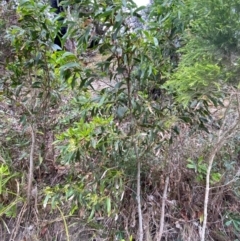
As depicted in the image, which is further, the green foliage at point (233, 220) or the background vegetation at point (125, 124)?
the green foliage at point (233, 220)

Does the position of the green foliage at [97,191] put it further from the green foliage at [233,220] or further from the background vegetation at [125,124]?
the green foliage at [233,220]

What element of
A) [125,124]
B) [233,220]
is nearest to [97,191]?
[125,124]

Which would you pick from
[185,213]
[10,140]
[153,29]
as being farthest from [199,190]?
[10,140]

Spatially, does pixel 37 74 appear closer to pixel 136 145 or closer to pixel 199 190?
pixel 136 145

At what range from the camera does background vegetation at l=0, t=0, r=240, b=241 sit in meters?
1.33

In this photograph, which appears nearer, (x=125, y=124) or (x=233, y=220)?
(x=125, y=124)

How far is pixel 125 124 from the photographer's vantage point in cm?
165

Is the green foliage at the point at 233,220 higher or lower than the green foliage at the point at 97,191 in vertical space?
lower

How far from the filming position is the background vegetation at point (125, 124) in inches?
52.4

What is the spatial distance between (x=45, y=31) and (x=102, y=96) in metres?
0.56

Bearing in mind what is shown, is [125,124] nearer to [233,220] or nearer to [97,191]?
[97,191]

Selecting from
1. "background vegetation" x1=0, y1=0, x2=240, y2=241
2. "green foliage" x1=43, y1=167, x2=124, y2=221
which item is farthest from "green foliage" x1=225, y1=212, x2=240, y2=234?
"green foliage" x1=43, y1=167, x2=124, y2=221

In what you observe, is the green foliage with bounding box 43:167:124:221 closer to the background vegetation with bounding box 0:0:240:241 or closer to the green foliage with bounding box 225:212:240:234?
the background vegetation with bounding box 0:0:240:241

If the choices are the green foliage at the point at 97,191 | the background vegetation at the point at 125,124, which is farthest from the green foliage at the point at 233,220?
the green foliage at the point at 97,191
